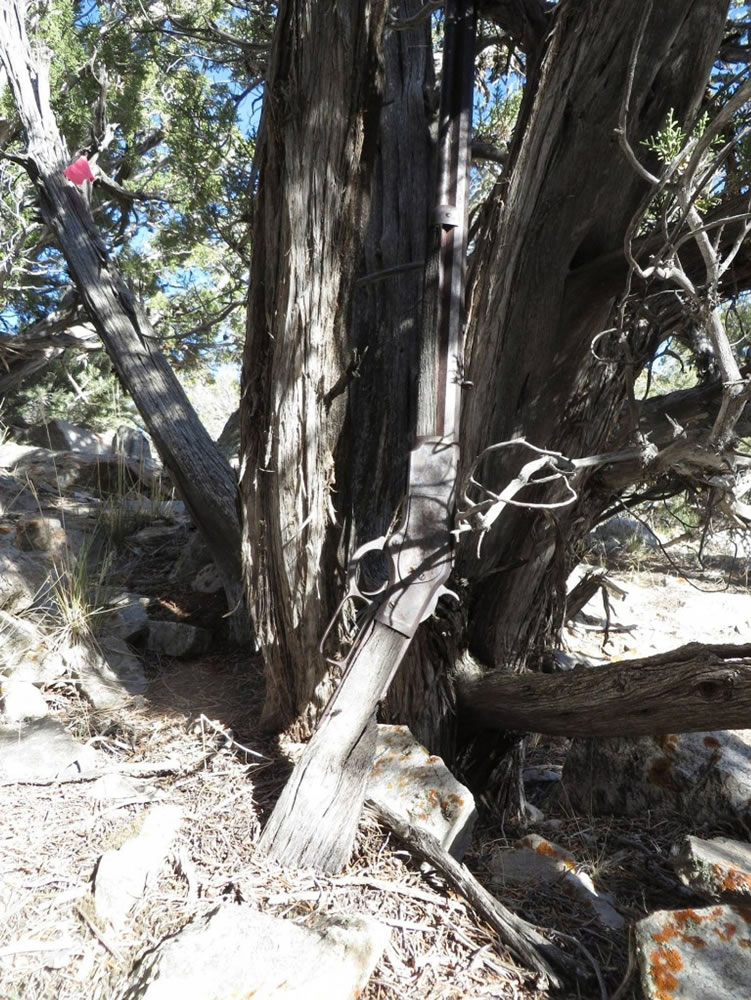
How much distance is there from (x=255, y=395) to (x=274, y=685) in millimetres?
1107

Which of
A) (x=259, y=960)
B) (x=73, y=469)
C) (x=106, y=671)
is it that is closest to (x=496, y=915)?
(x=259, y=960)

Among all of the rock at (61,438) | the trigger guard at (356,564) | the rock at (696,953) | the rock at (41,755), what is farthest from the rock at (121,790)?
the rock at (61,438)

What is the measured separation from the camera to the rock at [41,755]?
8.73 feet

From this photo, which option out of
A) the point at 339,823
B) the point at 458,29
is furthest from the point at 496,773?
the point at 458,29

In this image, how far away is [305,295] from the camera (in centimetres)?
233

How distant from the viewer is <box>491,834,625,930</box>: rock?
7.27 feet

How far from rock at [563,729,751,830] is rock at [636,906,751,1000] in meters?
1.02

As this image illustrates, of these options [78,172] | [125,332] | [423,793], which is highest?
[78,172]

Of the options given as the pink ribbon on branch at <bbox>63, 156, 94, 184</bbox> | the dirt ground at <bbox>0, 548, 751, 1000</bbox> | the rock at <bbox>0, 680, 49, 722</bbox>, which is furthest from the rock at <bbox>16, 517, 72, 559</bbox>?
the pink ribbon on branch at <bbox>63, 156, 94, 184</bbox>

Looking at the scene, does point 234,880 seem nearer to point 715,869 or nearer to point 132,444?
point 715,869

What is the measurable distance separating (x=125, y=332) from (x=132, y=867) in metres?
3.00

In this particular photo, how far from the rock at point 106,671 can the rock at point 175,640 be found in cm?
14

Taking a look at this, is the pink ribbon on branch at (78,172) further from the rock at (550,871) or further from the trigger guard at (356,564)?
the rock at (550,871)

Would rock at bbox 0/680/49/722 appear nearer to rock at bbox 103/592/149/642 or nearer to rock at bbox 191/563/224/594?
rock at bbox 103/592/149/642
